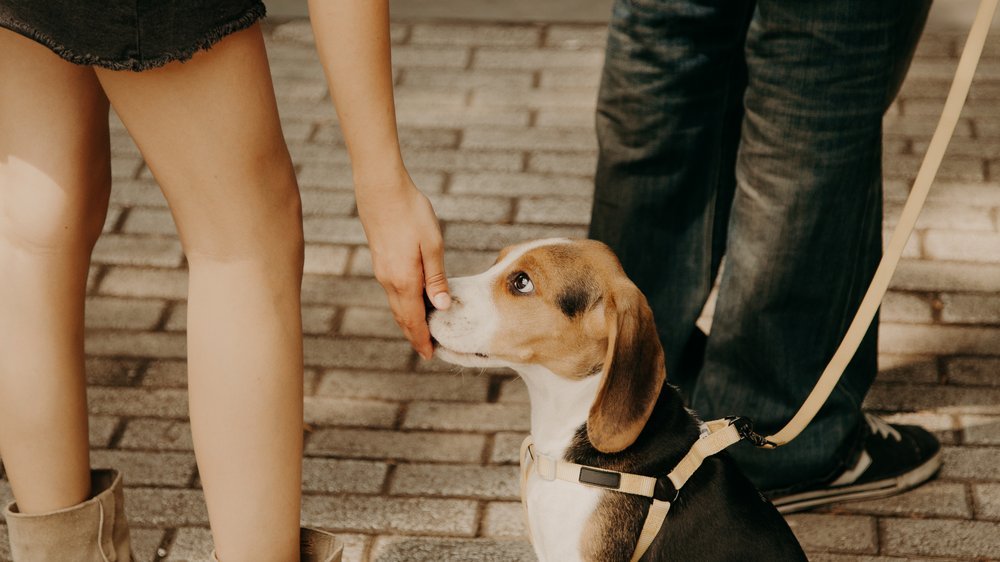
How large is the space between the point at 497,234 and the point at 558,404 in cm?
189

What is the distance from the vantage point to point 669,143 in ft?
→ 10.6

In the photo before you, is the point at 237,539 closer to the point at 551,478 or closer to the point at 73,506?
the point at 73,506

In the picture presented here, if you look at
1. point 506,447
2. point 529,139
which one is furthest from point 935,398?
point 529,139

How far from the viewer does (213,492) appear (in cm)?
241

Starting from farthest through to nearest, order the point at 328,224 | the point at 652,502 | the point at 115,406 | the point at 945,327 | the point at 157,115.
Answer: the point at 328,224
the point at 945,327
the point at 115,406
the point at 652,502
the point at 157,115

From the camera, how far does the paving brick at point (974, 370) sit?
147 inches

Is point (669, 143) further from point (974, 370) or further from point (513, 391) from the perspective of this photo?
point (974, 370)

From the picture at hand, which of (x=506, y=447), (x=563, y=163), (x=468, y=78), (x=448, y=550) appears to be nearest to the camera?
(x=448, y=550)

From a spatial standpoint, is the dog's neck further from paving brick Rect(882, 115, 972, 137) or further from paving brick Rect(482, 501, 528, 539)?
paving brick Rect(882, 115, 972, 137)

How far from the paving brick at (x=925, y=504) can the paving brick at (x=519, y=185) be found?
1.92m

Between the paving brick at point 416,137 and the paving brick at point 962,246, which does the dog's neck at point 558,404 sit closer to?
the paving brick at point 962,246

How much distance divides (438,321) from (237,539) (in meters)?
0.62

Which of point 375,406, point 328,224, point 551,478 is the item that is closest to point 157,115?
point 551,478

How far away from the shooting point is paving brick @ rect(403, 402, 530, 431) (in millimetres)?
3607
